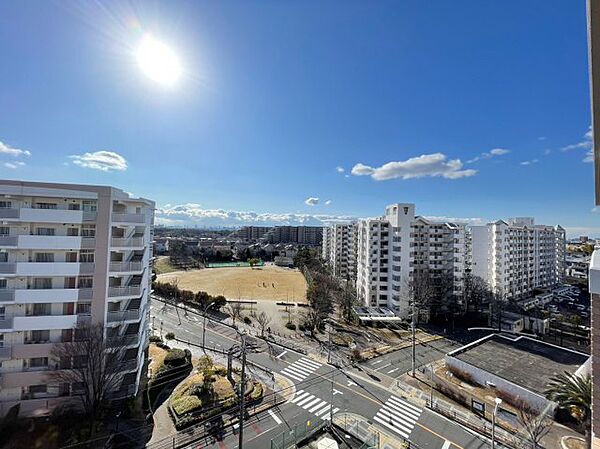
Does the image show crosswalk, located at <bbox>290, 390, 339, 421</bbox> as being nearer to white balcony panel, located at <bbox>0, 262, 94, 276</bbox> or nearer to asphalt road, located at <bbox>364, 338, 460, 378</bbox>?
asphalt road, located at <bbox>364, 338, 460, 378</bbox>

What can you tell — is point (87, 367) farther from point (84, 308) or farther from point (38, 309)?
point (38, 309)

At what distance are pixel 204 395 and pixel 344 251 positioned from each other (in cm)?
4905

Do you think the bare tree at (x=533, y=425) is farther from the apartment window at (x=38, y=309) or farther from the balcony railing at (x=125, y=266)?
the apartment window at (x=38, y=309)

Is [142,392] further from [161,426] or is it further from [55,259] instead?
[55,259]

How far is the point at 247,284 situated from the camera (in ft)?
189

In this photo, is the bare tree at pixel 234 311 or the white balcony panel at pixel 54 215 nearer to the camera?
the white balcony panel at pixel 54 215

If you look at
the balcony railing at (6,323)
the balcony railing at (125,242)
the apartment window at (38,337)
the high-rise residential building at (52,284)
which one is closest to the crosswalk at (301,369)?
the high-rise residential building at (52,284)

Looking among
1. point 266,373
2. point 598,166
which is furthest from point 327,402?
point 598,166

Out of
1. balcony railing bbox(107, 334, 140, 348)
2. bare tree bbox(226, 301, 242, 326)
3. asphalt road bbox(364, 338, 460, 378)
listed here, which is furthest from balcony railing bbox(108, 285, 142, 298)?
bare tree bbox(226, 301, 242, 326)

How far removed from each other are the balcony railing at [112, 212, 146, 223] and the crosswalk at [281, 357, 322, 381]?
49.6 ft

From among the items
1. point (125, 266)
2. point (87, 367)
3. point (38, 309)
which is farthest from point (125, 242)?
point (87, 367)

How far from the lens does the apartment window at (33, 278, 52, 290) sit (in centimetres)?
1609

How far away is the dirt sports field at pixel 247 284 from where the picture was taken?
50.1m

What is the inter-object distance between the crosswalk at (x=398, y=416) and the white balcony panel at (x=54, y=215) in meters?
20.1
